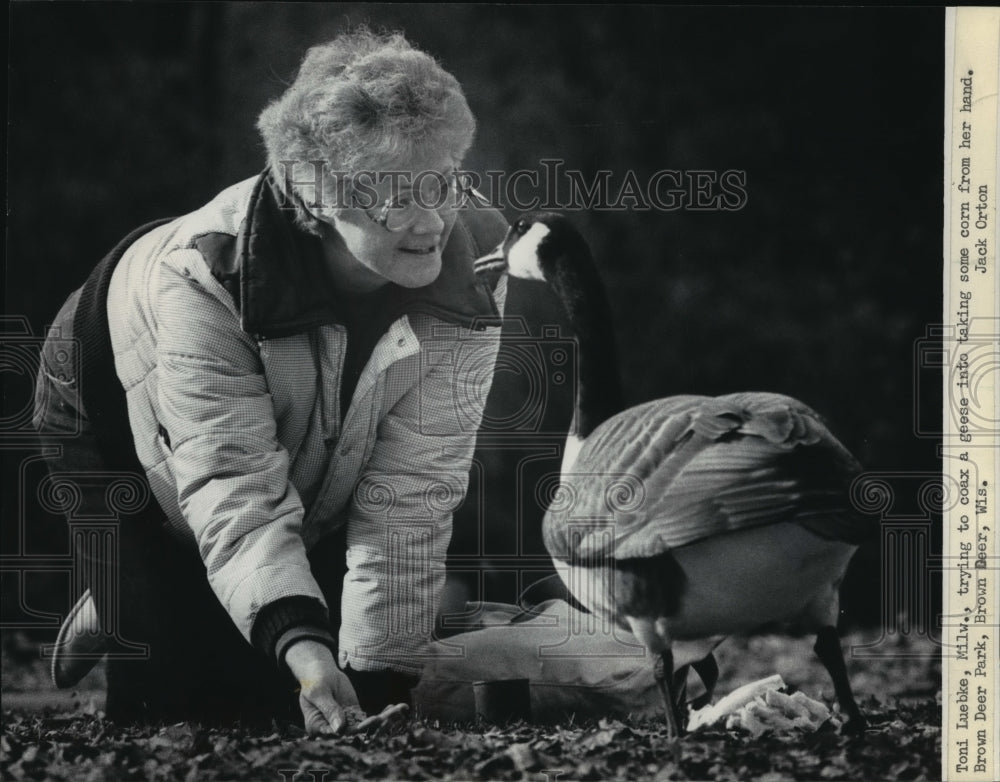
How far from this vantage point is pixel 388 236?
4848 millimetres

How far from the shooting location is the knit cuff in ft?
15.3

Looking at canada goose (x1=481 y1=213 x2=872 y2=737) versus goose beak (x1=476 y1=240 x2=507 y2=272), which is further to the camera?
goose beak (x1=476 y1=240 x2=507 y2=272)

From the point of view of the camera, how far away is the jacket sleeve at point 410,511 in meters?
4.92

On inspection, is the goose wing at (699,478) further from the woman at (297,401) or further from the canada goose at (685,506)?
the woman at (297,401)

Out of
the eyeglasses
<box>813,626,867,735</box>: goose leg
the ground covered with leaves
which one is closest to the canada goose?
<box>813,626,867,735</box>: goose leg

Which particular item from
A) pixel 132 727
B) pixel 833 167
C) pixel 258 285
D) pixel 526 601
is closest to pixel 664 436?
pixel 526 601

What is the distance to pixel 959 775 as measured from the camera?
501 centimetres

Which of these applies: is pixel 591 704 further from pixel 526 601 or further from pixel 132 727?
pixel 132 727

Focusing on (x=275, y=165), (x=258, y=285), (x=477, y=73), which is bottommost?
(x=258, y=285)

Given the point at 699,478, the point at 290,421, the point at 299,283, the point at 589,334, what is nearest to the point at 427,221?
the point at 299,283

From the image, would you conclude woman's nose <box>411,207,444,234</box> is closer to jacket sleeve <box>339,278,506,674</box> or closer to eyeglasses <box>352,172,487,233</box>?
eyeglasses <box>352,172,487,233</box>

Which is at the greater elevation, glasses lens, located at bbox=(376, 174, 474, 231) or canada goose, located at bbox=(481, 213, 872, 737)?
glasses lens, located at bbox=(376, 174, 474, 231)

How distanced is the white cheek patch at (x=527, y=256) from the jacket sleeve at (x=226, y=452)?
1.04m

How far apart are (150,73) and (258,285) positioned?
1.07 m
